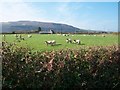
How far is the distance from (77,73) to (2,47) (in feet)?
7.25

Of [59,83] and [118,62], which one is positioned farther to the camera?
[118,62]

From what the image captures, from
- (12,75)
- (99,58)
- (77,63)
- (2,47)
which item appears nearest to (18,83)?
(12,75)

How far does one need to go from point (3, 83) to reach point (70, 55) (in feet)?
6.53

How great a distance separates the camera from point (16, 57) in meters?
9.19

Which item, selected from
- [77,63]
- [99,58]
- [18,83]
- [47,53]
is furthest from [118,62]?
[18,83]

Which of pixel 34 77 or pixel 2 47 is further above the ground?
pixel 2 47

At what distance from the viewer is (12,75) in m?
9.15

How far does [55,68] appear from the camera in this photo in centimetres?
921

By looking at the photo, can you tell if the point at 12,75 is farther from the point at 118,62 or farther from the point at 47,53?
the point at 118,62

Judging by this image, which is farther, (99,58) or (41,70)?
(99,58)

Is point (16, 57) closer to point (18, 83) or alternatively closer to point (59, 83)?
point (18, 83)

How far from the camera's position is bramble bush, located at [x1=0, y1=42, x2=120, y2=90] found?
9.15m

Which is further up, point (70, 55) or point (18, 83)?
point (70, 55)

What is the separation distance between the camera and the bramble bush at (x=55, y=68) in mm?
9148
